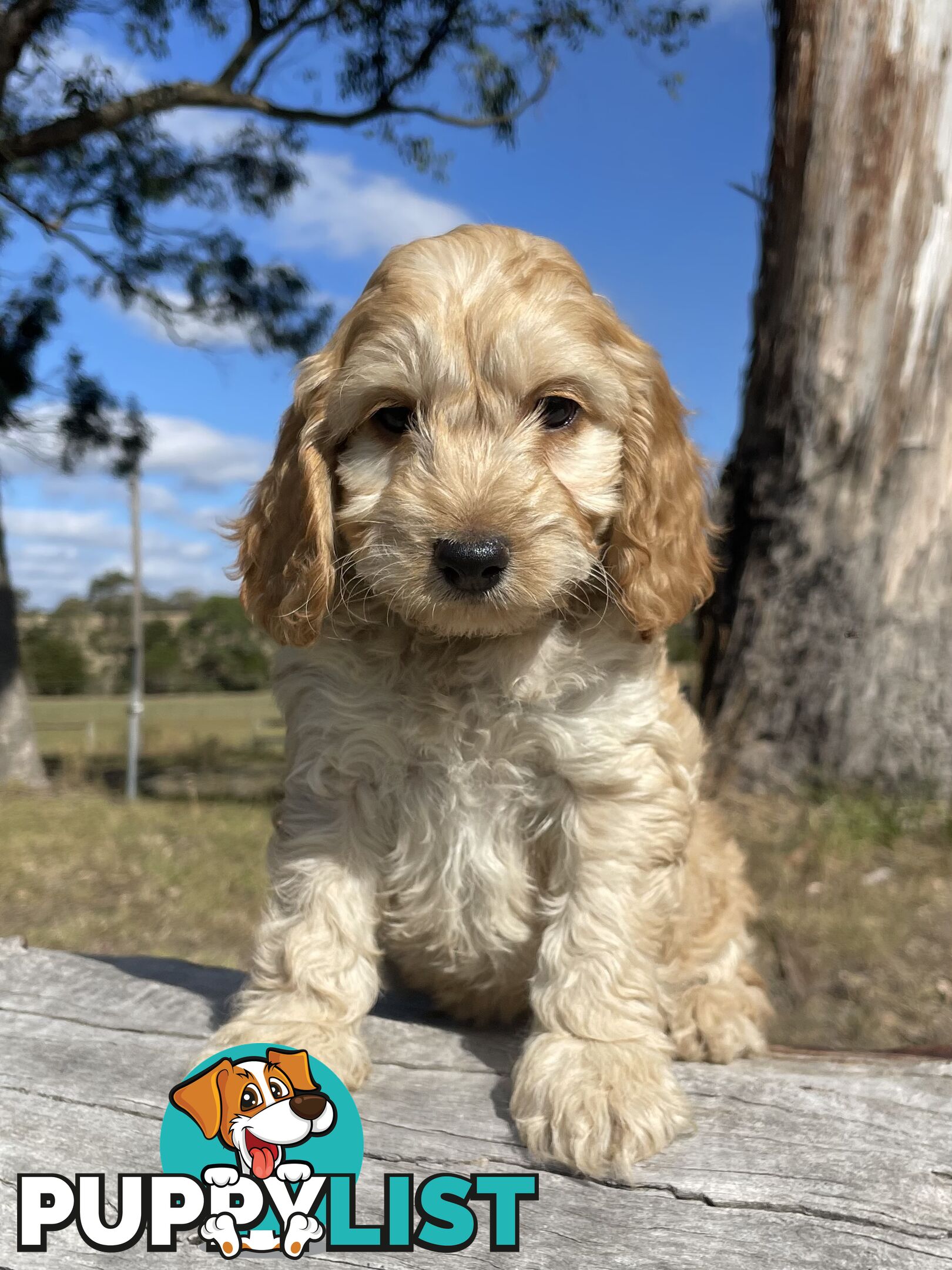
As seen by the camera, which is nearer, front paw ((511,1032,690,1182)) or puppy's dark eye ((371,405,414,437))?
front paw ((511,1032,690,1182))

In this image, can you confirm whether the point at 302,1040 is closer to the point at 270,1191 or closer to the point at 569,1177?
the point at 270,1191

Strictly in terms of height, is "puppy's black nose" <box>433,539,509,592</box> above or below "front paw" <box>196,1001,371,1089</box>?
above

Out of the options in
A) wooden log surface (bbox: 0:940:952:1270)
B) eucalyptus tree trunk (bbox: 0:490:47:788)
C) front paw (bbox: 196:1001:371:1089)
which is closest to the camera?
wooden log surface (bbox: 0:940:952:1270)

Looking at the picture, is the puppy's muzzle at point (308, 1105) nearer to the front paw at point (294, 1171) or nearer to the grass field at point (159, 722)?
the front paw at point (294, 1171)

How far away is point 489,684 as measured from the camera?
269 cm

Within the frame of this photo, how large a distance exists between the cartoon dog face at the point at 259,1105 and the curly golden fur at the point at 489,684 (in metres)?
0.13

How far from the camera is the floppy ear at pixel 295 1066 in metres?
2.47

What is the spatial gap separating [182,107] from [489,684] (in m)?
10.2

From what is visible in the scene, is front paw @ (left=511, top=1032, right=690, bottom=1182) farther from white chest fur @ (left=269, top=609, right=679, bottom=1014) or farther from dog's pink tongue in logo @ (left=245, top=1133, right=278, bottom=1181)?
dog's pink tongue in logo @ (left=245, top=1133, right=278, bottom=1181)

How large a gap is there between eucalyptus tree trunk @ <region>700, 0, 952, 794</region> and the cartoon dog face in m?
4.65

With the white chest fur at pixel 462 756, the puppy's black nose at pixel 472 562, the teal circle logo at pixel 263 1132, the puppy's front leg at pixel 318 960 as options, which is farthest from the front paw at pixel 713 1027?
the puppy's black nose at pixel 472 562

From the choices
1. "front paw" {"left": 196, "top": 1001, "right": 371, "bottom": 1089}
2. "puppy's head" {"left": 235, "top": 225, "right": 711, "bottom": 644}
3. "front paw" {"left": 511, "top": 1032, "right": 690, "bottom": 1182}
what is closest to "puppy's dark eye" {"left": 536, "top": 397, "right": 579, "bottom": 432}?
"puppy's head" {"left": 235, "top": 225, "right": 711, "bottom": 644}

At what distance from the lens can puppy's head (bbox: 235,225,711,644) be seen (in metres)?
2.41

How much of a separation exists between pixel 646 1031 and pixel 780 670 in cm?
429
